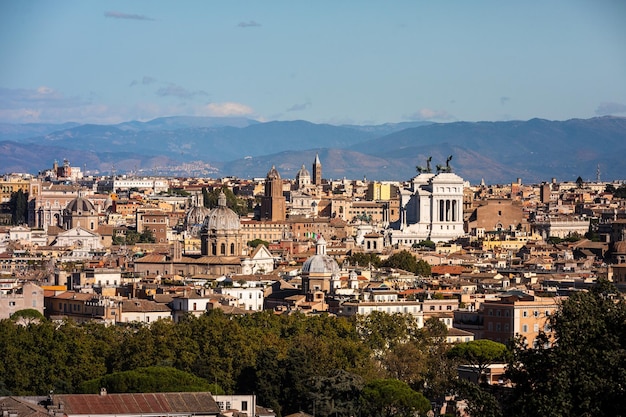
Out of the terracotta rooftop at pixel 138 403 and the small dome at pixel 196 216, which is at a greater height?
the small dome at pixel 196 216

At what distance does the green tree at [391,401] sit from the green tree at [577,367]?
304 inches

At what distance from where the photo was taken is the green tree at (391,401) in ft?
147

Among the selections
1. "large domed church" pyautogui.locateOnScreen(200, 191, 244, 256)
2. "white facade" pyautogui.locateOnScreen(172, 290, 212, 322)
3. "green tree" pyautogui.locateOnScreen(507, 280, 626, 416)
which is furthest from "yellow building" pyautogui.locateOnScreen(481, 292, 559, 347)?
"large domed church" pyautogui.locateOnScreen(200, 191, 244, 256)

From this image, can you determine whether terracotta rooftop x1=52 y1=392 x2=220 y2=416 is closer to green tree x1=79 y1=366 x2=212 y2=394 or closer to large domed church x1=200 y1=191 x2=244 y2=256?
green tree x1=79 y1=366 x2=212 y2=394

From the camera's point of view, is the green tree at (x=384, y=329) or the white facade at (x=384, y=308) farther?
the white facade at (x=384, y=308)

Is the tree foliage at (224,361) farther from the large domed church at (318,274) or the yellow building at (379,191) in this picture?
the yellow building at (379,191)

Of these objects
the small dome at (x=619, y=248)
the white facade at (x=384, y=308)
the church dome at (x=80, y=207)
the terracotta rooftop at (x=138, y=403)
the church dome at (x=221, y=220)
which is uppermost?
the church dome at (x=80, y=207)

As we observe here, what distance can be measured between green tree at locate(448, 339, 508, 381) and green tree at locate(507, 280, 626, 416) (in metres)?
13.0

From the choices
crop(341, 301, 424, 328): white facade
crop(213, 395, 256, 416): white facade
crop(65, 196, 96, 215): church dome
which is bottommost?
crop(213, 395, 256, 416): white facade

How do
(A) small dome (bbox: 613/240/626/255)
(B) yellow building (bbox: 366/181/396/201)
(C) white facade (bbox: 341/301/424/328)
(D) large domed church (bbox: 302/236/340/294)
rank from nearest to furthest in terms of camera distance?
(C) white facade (bbox: 341/301/424/328), (D) large domed church (bbox: 302/236/340/294), (A) small dome (bbox: 613/240/626/255), (B) yellow building (bbox: 366/181/396/201)

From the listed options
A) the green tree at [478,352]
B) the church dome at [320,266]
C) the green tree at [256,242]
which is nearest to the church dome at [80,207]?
the green tree at [256,242]

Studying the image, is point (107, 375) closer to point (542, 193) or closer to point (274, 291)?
point (274, 291)

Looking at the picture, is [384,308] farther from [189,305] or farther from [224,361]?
[224,361]

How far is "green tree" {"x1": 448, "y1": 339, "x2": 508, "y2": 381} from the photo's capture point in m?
50.8
